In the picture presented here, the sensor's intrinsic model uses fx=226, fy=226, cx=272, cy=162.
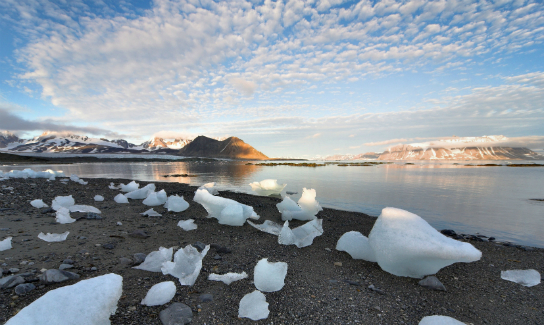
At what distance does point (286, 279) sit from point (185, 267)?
153 centimetres

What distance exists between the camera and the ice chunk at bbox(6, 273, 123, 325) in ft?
6.24

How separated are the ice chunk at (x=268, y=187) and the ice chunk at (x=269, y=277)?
8038 millimetres

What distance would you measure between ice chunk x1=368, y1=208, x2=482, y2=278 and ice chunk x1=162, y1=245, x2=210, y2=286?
2.94 m

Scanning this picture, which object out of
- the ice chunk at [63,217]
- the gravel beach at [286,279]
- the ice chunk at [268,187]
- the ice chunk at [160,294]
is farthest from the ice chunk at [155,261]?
the ice chunk at [268,187]

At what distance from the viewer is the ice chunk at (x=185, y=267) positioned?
315cm

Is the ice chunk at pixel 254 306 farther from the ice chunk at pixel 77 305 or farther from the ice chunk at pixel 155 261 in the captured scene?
the ice chunk at pixel 155 261

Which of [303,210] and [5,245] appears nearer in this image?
[5,245]

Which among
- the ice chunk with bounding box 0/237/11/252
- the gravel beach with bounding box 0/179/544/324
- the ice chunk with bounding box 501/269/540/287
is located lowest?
the ice chunk with bounding box 501/269/540/287

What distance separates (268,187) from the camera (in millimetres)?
11680

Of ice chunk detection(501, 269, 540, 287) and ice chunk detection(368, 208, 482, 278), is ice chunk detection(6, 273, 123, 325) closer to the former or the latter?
ice chunk detection(368, 208, 482, 278)

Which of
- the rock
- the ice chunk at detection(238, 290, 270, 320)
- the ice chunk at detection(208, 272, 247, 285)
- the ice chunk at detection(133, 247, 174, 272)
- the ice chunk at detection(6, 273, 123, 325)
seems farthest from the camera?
the ice chunk at detection(133, 247, 174, 272)

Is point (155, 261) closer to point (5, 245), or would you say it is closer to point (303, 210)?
point (5, 245)

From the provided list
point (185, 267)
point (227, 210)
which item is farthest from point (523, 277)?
point (227, 210)

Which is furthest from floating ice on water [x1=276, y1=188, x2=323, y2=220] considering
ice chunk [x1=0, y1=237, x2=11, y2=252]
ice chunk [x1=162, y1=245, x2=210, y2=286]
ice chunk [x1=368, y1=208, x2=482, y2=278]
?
ice chunk [x1=0, y1=237, x2=11, y2=252]
